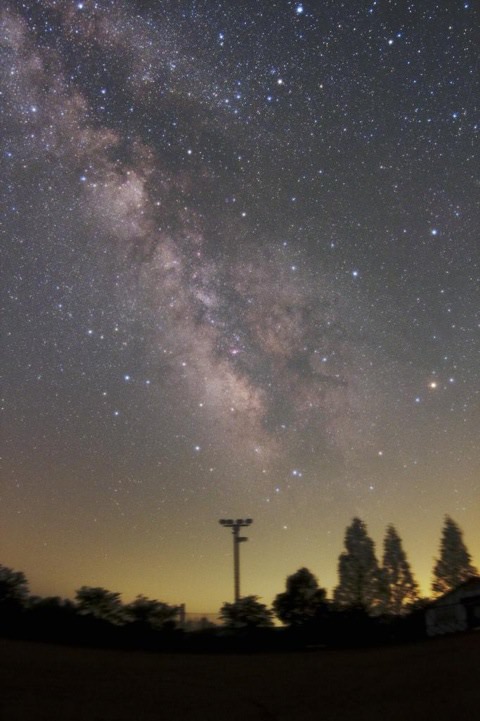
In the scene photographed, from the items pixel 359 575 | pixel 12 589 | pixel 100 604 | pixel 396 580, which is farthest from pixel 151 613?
pixel 396 580

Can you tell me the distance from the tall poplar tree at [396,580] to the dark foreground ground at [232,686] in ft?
97.2

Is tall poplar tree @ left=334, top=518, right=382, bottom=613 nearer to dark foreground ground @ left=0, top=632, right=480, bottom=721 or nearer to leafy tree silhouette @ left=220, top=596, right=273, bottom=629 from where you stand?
leafy tree silhouette @ left=220, top=596, right=273, bottom=629

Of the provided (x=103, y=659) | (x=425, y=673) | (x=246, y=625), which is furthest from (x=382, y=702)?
(x=246, y=625)

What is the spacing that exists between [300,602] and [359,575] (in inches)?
848

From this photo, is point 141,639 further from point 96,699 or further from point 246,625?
point 96,699

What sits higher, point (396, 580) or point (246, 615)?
point (396, 580)

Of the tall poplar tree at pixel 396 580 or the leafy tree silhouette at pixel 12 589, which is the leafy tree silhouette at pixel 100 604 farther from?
the tall poplar tree at pixel 396 580

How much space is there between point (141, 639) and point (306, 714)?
33.4 ft

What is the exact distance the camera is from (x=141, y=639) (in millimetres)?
16734

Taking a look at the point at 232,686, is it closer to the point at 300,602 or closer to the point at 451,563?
the point at 300,602

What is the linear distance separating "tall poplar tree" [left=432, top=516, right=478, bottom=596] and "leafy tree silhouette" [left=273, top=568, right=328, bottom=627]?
22.4 m

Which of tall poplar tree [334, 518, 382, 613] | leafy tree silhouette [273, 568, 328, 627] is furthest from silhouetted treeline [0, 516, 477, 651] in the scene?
tall poplar tree [334, 518, 382, 613]

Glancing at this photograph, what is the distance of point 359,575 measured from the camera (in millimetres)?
40594

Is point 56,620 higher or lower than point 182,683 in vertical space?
higher
